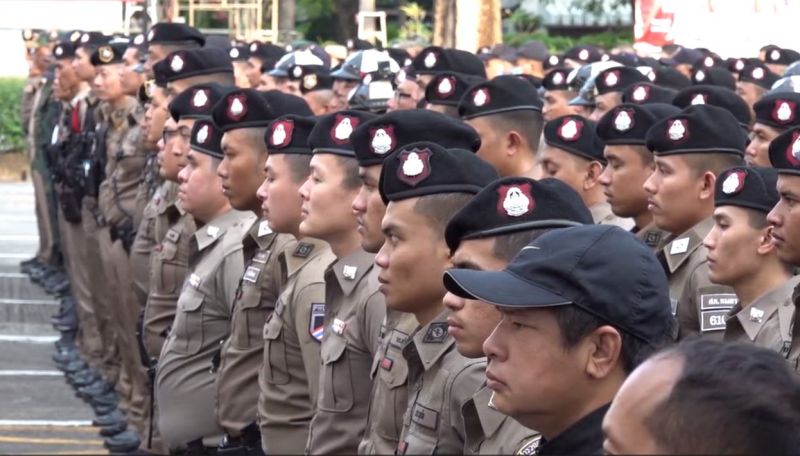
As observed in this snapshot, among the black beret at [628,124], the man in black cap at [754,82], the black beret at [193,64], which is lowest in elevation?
the man in black cap at [754,82]

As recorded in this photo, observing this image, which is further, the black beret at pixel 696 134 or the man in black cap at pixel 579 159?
the man in black cap at pixel 579 159

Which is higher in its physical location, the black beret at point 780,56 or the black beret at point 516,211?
the black beret at point 516,211

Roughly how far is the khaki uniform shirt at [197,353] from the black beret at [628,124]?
158cm

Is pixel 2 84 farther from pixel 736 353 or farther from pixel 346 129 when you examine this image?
pixel 736 353

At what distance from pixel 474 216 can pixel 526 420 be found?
89 centimetres

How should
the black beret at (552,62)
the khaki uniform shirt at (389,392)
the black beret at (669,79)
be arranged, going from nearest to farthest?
the khaki uniform shirt at (389,392) → the black beret at (669,79) → the black beret at (552,62)

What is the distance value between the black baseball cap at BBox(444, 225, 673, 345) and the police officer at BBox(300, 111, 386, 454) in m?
1.86

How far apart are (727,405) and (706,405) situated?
3 cm

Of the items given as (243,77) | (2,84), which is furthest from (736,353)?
(2,84)

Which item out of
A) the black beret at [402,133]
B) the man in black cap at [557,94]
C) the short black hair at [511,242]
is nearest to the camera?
the short black hair at [511,242]

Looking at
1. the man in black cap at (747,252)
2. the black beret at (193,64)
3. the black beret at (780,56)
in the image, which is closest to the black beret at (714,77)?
the black beret at (780,56)

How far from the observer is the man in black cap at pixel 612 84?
9.02m

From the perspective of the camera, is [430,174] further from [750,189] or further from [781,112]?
[781,112]

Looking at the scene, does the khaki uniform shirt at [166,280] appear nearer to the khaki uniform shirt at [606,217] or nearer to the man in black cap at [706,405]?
the khaki uniform shirt at [606,217]
